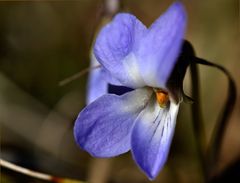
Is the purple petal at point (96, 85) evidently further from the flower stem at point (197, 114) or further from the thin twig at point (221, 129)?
the thin twig at point (221, 129)

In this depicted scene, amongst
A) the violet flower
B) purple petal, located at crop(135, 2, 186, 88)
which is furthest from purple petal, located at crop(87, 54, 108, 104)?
purple petal, located at crop(135, 2, 186, 88)

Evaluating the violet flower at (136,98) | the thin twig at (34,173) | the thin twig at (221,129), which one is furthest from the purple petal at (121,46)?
the thin twig at (34,173)

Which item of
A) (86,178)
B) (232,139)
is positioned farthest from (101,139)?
(232,139)

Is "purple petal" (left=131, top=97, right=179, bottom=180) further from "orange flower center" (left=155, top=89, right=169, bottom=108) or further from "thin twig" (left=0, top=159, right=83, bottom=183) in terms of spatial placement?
"thin twig" (left=0, top=159, right=83, bottom=183)

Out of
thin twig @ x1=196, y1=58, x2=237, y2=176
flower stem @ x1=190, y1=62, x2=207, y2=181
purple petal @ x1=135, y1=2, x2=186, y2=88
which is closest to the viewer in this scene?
purple petal @ x1=135, y1=2, x2=186, y2=88

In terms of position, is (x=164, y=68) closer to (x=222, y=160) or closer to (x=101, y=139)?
(x=101, y=139)
